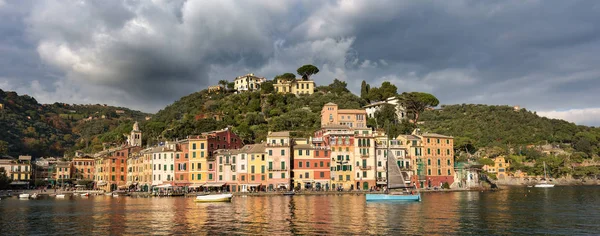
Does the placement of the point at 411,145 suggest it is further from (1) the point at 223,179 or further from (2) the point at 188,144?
(2) the point at 188,144

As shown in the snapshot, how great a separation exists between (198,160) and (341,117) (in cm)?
3576

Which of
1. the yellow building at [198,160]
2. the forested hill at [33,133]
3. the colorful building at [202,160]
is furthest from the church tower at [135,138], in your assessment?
the colorful building at [202,160]

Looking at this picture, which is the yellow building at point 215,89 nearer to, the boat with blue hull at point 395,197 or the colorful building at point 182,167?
the colorful building at point 182,167

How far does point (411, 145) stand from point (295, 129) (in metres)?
29.5

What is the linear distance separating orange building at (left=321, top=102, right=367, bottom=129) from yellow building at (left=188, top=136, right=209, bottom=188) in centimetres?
3079

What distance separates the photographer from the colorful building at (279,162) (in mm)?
82188

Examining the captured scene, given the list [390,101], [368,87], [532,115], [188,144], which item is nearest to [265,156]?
[188,144]

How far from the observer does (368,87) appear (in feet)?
484

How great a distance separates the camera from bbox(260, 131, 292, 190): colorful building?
82188 millimetres

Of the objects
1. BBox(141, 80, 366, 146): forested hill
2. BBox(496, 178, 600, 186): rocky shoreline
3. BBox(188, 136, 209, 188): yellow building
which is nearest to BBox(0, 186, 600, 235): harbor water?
BBox(188, 136, 209, 188): yellow building

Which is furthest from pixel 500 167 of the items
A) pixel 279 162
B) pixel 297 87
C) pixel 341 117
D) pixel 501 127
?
pixel 279 162

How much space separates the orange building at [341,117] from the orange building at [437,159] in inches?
784

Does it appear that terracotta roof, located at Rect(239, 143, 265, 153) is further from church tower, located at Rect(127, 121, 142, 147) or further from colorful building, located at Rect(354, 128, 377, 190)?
church tower, located at Rect(127, 121, 142, 147)

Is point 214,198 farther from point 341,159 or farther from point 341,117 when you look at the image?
point 341,117
